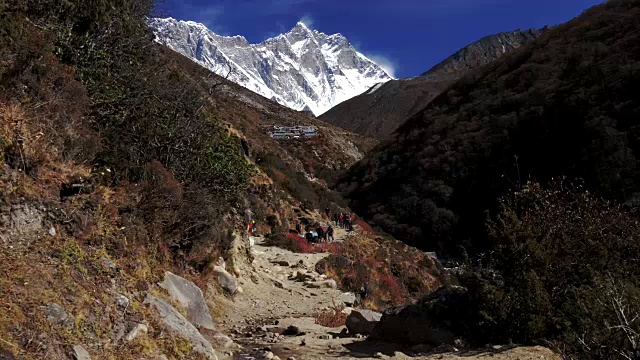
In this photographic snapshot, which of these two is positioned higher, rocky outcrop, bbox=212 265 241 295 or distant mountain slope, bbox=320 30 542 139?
distant mountain slope, bbox=320 30 542 139

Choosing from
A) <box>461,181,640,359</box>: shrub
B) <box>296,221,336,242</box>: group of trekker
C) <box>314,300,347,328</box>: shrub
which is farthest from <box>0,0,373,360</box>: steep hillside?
<box>296,221,336,242</box>: group of trekker

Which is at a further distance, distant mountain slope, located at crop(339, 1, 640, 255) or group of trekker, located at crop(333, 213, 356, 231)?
distant mountain slope, located at crop(339, 1, 640, 255)

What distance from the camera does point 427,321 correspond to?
7992 millimetres

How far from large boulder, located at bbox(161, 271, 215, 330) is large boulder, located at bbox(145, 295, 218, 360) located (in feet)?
2.81

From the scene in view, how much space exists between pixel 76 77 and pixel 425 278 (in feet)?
68.9

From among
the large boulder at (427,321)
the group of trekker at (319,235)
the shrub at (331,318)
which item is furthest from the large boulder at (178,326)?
the group of trekker at (319,235)

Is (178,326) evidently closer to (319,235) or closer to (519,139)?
(319,235)

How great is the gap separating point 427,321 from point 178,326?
4341 millimetres

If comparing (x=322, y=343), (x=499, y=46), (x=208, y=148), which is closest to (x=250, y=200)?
(x=208, y=148)

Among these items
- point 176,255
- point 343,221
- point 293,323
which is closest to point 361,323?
point 293,323

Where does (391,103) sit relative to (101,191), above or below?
above

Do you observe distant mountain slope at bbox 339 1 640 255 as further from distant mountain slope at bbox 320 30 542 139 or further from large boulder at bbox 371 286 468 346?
distant mountain slope at bbox 320 30 542 139

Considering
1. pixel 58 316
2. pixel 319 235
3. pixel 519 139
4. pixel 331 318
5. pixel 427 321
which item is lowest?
pixel 331 318

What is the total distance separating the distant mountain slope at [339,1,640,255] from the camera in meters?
35.2
